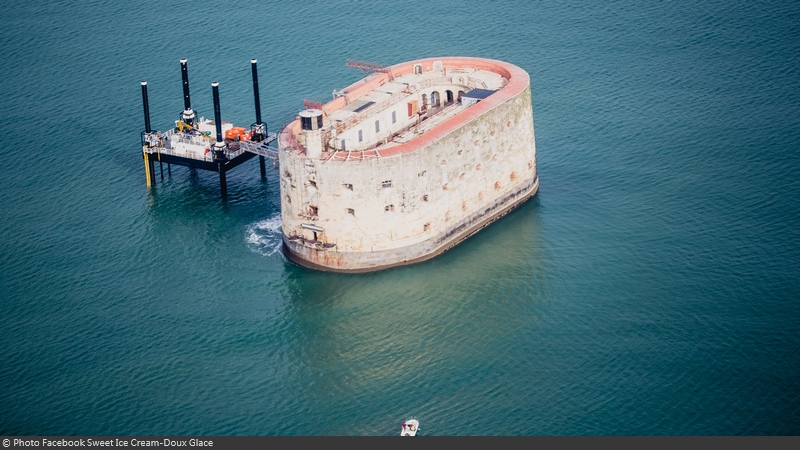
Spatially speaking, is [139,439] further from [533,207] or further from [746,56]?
[746,56]

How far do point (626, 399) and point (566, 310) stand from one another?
13.8 meters

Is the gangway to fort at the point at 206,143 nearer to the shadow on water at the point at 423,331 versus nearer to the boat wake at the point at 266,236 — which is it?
the boat wake at the point at 266,236

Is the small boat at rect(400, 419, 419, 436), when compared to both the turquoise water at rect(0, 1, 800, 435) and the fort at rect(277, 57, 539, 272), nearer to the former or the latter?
the turquoise water at rect(0, 1, 800, 435)

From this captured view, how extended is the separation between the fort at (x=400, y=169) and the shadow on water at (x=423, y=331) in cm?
234

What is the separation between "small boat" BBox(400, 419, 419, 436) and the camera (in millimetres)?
88625

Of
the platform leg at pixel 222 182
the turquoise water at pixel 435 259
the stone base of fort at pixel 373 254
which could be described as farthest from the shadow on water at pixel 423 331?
the platform leg at pixel 222 182

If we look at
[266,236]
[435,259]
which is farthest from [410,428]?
[266,236]

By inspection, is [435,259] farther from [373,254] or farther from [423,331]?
[423,331]

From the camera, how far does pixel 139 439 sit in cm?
8750

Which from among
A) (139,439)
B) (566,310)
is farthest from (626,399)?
(139,439)

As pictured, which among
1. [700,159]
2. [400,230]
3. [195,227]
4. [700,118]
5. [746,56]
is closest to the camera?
[400,230]

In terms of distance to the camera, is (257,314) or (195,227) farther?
(195,227)

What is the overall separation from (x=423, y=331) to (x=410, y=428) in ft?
49.0

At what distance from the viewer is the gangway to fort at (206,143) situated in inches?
4843
